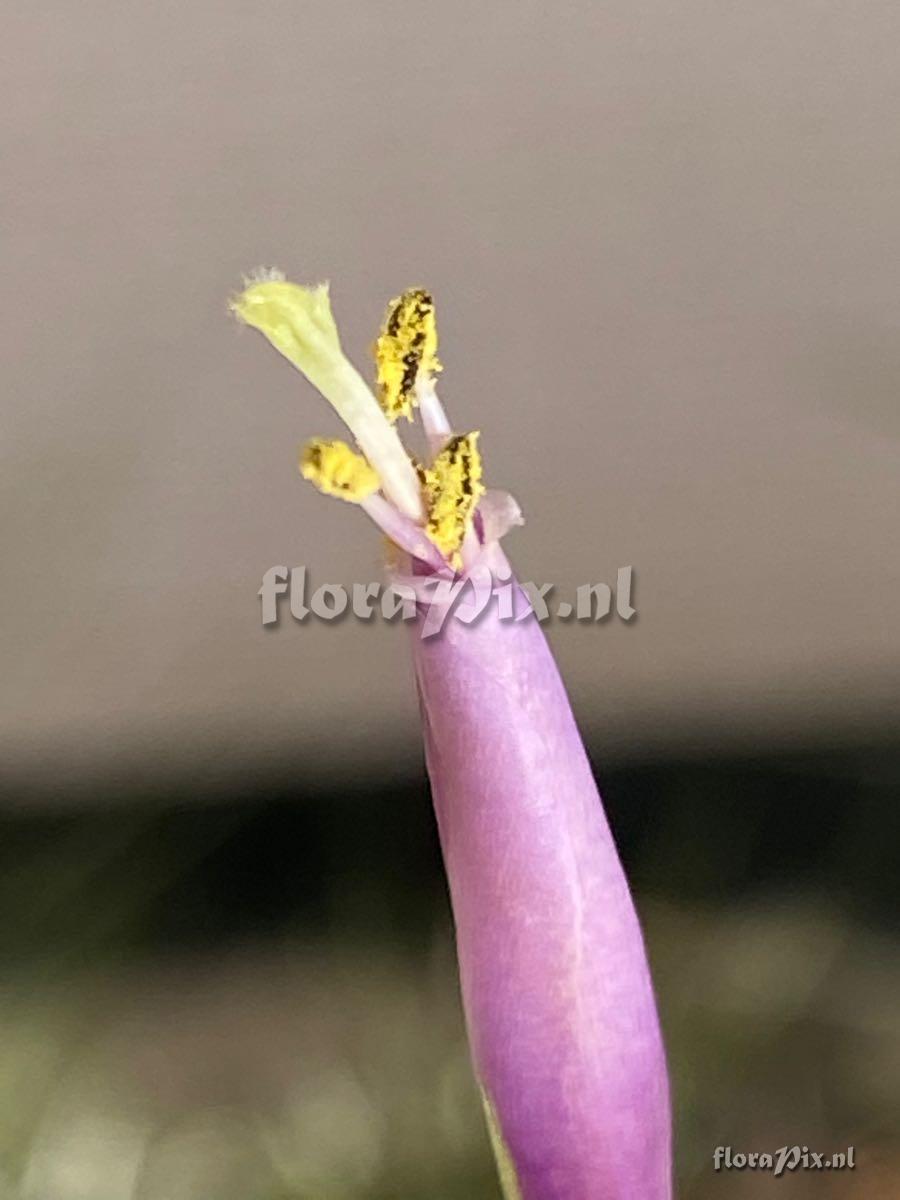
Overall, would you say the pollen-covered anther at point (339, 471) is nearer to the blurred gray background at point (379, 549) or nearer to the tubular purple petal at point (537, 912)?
the tubular purple petal at point (537, 912)

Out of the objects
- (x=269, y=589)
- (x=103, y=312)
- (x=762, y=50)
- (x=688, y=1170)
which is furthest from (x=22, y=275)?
(x=688, y=1170)

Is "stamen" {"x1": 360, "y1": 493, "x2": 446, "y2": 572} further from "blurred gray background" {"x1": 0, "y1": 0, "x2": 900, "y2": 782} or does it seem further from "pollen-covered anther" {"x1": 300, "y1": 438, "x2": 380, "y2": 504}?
"blurred gray background" {"x1": 0, "y1": 0, "x2": 900, "y2": 782}

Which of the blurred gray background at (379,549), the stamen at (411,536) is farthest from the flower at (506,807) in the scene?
the blurred gray background at (379,549)

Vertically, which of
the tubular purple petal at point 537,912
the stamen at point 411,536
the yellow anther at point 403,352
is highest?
the yellow anther at point 403,352

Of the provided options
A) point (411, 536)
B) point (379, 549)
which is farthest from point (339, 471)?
point (379, 549)

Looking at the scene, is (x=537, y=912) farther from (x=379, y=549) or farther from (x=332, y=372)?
(x=379, y=549)

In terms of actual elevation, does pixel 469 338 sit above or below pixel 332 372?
above
